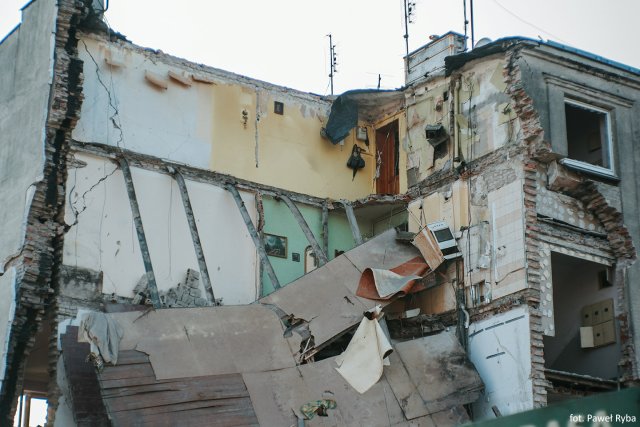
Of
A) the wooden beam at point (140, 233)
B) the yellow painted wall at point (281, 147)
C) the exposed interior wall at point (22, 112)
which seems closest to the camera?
the wooden beam at point (140, 233)

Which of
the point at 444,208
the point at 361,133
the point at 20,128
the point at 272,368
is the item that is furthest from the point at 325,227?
the point at 20,128

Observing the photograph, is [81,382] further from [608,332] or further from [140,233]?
[608,332]

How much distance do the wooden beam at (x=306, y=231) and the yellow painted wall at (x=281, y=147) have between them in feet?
1.67

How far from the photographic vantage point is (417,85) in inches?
856

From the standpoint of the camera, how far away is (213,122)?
21.0 metres

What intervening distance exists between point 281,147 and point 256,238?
2589 mm

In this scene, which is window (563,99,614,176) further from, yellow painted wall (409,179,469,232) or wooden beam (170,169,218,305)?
wooden beam (170,169,218,305)

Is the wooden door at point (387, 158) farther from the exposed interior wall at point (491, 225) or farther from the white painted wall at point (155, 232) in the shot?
the white painted wall at point (155, 232)

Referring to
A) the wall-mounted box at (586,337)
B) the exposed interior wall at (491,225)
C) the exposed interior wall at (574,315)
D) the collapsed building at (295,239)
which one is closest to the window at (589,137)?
the collapsed building at (295,239)

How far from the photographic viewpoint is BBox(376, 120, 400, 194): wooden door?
74.1 ft

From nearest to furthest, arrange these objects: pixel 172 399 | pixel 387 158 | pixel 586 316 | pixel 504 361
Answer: pixel 172 399 < pixel 504 361 < pixel 586 316 < pixel 387 158

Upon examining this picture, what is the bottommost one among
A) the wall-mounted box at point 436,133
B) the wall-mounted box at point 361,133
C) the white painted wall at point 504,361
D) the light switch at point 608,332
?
the white painted wall at point 504,361

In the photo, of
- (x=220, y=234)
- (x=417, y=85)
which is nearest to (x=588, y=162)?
(x=417, y=85)

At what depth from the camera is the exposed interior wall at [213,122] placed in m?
19.9
